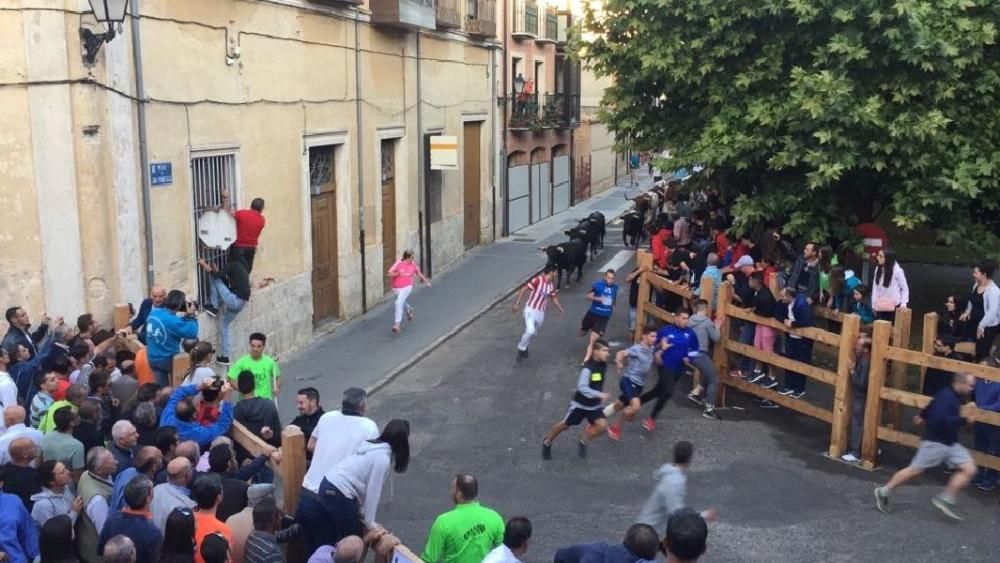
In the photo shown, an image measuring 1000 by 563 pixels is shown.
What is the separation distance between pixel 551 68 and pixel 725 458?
24.8 meters

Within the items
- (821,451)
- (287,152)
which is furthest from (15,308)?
(821,451)

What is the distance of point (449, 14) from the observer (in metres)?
21.3

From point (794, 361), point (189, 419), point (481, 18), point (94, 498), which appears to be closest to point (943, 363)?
point (794, 361)

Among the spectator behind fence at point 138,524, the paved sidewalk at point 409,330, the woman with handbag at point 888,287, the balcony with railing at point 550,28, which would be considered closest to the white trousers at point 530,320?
the paved sidewalk at point 409,330

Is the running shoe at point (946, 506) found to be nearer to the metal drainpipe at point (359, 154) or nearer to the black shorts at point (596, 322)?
the black shorts at point (596, 322)

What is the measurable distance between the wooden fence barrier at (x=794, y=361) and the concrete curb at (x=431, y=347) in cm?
351

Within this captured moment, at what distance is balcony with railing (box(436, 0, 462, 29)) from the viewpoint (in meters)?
20.7

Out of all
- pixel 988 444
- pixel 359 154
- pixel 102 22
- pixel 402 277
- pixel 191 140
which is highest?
pixel 102 22

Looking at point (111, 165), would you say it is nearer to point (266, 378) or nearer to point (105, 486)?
point (266, 378)

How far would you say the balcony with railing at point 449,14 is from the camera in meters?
20.7

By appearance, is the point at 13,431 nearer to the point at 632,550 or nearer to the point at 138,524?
the point at 138,524

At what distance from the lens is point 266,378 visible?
9.31 meters

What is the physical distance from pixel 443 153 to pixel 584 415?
11.2m

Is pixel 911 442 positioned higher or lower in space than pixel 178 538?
lower
